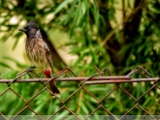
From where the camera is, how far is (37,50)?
2.80 meters

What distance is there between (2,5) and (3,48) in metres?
2.04

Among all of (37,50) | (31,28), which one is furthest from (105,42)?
(31,28)

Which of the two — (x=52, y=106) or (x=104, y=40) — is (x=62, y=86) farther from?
(x=104, y=40)

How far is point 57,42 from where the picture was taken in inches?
186

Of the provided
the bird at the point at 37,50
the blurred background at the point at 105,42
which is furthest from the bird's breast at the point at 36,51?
the blurred background at the point at 105,42

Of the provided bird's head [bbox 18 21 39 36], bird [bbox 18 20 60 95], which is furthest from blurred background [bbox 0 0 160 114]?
bird's head [bbox 18 21 39 36]

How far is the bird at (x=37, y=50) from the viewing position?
8.87 ft

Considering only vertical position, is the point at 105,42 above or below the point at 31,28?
below

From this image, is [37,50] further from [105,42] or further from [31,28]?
[105,42]

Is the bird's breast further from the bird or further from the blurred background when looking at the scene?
the blurred background

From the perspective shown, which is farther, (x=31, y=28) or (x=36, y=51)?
(x=36, y=51)

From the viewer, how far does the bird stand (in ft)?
8.87

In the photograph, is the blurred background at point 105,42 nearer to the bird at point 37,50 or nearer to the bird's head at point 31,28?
the bird at point 37,50

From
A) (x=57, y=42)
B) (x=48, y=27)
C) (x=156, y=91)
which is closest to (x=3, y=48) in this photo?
(x=57, y=42)
